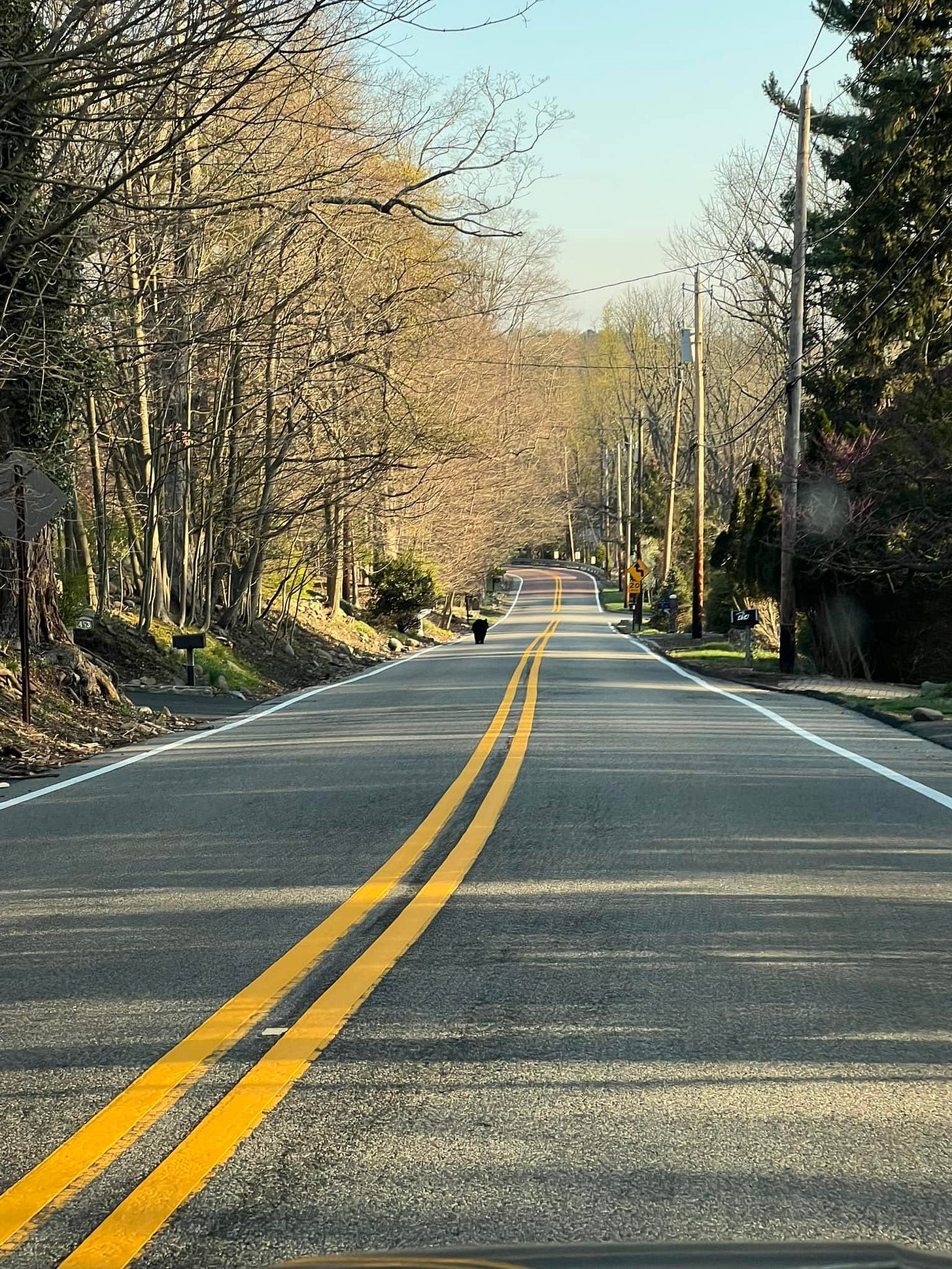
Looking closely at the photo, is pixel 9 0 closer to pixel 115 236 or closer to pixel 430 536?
pixel 115 236

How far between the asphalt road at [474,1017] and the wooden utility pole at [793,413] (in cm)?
1531

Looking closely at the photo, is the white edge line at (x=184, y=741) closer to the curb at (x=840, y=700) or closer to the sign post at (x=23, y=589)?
the sign post at (x=23, y=589)

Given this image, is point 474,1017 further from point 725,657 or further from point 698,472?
point 698,472

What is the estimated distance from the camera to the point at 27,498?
1433 centimetres

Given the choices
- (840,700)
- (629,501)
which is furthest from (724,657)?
(629,501)

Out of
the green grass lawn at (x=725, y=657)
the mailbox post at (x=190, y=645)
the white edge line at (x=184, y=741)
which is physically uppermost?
the mailbox post at (x=190, y=645)

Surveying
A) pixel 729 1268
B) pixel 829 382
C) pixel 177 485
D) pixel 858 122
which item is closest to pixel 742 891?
pixel 729 1268

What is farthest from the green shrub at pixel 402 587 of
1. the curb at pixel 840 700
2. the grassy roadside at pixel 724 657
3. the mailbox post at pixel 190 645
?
the mailbox post at pixel 190 645

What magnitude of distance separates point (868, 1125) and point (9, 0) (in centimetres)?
1264

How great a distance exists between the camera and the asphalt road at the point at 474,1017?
3.29 m

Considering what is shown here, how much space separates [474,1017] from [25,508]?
10.8m

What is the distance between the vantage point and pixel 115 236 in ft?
44.4

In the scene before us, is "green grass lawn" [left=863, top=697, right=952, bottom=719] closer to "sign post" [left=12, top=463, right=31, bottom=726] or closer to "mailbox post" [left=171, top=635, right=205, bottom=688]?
"mailbox post" [left=171, top=635, right=205, bottom=688]

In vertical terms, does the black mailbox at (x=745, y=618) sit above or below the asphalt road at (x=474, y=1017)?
above
